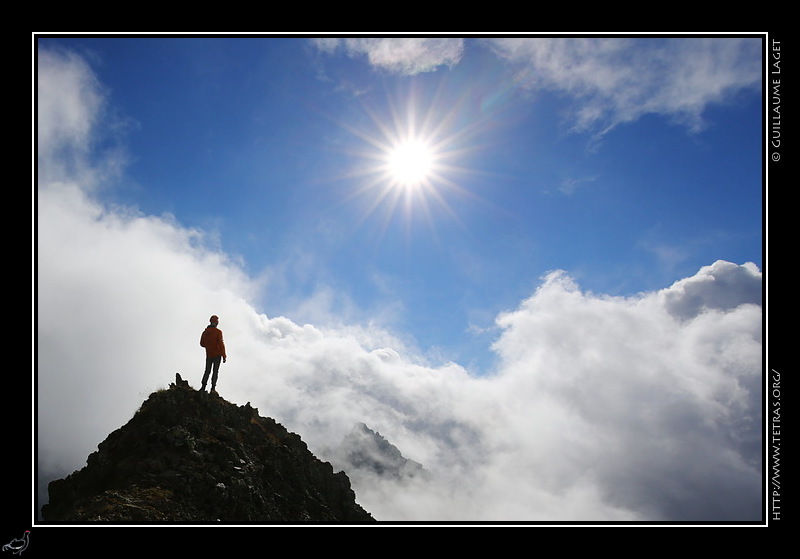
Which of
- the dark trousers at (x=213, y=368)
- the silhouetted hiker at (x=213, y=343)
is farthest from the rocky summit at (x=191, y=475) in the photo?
the silhouetted hiker at (x=213, y=343)

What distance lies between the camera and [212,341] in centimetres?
2239

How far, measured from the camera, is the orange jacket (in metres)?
22.3

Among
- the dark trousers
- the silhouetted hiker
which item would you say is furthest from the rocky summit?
the silhouetted hiker

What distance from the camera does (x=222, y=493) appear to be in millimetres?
19594

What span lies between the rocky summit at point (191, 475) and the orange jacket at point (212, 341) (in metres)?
3.55
